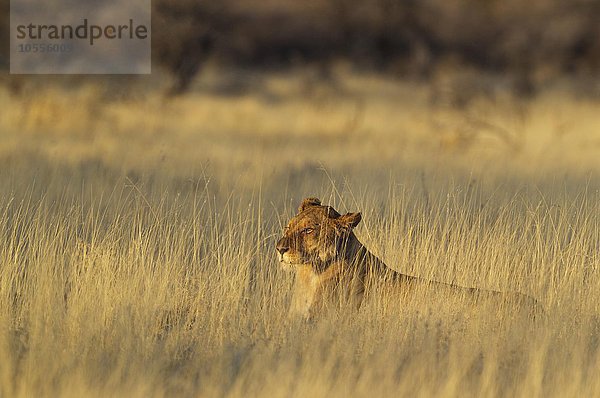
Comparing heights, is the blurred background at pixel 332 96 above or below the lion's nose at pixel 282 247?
above

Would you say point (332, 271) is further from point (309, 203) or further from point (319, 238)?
point (309, 203)

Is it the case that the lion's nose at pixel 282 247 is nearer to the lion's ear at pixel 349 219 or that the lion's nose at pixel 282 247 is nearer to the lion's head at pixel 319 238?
the lion's head at pixel 319 238

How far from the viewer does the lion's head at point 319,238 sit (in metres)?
6.15

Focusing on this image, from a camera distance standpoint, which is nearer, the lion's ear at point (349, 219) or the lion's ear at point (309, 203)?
the lion's ear at point (349, 219)

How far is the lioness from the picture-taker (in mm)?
6129

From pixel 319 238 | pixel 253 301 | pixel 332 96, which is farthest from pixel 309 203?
pixel 332 96

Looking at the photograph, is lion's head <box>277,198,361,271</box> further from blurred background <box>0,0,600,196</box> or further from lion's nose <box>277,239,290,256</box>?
blurred background <box>0,0,600,196</box>

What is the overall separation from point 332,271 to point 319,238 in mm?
216

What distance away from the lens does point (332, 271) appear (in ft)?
20.4

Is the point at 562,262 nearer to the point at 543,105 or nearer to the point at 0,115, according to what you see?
the point at 0,115

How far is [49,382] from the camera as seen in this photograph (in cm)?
474

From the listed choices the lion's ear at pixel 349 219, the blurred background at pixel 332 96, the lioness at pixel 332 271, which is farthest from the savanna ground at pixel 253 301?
the blurred background at pixel 332 96

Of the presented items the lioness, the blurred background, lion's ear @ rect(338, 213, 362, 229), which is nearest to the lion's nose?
the lioness

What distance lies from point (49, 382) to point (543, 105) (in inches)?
815
